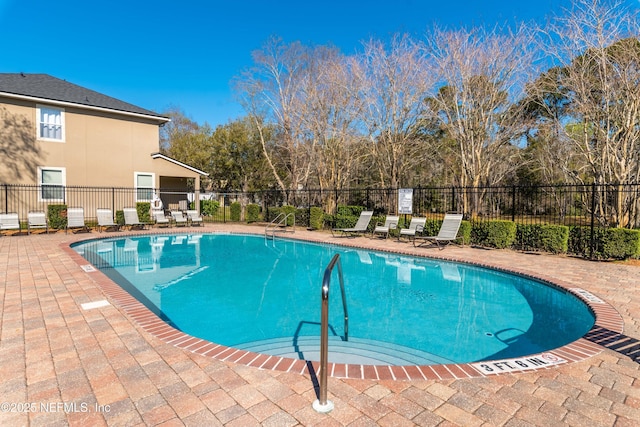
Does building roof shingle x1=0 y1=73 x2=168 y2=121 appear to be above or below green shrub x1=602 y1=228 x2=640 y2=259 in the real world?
above

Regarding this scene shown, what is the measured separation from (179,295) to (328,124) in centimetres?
1345

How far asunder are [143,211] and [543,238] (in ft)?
52.1

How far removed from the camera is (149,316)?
4.25 m

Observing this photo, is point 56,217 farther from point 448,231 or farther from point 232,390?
point 232,390

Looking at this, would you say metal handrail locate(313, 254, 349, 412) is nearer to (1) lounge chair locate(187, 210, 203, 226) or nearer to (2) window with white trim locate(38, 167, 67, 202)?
(1) lounge chair locate(187, 210, 203, 226)

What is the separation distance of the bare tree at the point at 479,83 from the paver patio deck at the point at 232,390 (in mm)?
10605

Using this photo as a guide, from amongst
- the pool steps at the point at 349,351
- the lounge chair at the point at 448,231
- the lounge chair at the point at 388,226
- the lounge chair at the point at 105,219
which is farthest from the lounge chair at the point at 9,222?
the lounge chair at the point at 448,231

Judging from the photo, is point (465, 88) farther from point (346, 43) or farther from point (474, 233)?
point (346, 43)

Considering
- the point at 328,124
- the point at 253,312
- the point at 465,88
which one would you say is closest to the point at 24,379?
the point at 253,312

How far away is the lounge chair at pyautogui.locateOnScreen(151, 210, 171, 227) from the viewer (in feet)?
51.4

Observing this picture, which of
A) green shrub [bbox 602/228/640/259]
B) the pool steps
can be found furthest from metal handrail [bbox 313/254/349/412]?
green shrub [bbox 602/228/640/259]

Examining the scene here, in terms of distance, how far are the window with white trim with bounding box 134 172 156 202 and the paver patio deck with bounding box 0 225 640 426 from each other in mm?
15473

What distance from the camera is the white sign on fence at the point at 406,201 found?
42.1ft

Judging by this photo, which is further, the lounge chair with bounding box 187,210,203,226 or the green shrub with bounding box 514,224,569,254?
the lounge chair with bounding box 187,210,203,226
